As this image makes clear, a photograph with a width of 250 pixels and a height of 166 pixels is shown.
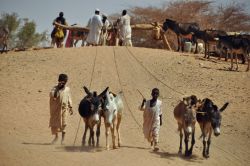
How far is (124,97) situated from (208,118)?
627cm

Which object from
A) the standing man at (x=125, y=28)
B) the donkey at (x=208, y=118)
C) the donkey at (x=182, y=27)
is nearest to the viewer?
the donkey at (x=208, y=118)

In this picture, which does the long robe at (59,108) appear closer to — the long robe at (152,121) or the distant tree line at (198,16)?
the long robe at (152,121)

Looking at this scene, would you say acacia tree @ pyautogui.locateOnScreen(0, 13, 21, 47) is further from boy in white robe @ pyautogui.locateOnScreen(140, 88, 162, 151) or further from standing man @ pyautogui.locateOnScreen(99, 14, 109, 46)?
boy in white robe @ pyautogui.locateOnScreen(140, 88, 162, 151)

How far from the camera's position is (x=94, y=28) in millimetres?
25250

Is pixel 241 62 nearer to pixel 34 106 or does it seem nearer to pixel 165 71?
pixel 165 71

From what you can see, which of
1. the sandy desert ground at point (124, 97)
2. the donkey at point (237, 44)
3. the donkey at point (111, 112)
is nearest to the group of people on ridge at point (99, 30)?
the sandy desert ground at point (124, 97)

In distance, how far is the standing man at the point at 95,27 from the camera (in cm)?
2519

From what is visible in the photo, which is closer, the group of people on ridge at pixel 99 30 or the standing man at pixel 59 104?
the standing man at pixel 59 104

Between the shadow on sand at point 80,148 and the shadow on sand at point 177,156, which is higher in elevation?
the shadow on sand at point 80,148

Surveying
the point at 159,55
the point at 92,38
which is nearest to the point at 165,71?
the point at 159,55

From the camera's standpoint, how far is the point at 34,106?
1892 centimetres

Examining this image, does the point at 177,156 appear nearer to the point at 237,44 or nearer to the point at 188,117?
the point at 188,117

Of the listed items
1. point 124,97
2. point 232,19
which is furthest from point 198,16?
point 124,97

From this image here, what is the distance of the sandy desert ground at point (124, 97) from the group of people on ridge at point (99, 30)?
36.9 inches
